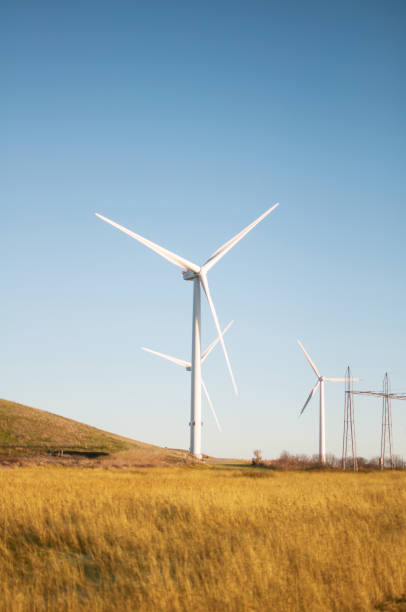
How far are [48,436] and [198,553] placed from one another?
2384 inches

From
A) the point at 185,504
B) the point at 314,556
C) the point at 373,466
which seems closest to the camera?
the point at 314,556

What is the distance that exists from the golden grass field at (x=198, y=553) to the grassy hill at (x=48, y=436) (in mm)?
41056

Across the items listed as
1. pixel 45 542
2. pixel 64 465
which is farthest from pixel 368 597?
pixel 64 465

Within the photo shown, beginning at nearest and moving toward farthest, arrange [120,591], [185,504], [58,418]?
[120,591] < [185,504] < [58,418]

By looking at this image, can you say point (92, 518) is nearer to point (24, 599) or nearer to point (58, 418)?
point (24, 599)

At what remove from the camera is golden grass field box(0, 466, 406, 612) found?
→ 28.7 feet

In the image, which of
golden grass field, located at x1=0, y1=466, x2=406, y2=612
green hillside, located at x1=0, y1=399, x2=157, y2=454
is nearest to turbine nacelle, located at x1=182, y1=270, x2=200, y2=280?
green hillside, located at x1=0, y1=399, x2=157, y2=454

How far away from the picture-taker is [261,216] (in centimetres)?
5725

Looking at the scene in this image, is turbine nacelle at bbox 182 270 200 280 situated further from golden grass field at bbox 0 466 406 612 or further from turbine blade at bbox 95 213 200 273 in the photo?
golden grass field at bbox 0 466 406 612

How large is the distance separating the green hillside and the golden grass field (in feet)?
140

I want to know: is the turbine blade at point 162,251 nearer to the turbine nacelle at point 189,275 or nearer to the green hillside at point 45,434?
the turbine nacelle at point 189,275

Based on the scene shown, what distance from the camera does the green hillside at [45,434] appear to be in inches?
2422

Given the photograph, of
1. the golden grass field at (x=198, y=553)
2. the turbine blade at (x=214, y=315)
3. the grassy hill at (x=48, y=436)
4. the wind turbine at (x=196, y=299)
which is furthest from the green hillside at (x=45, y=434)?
the golden grass field at (x=198, y=553)

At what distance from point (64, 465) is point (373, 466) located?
101 ft
